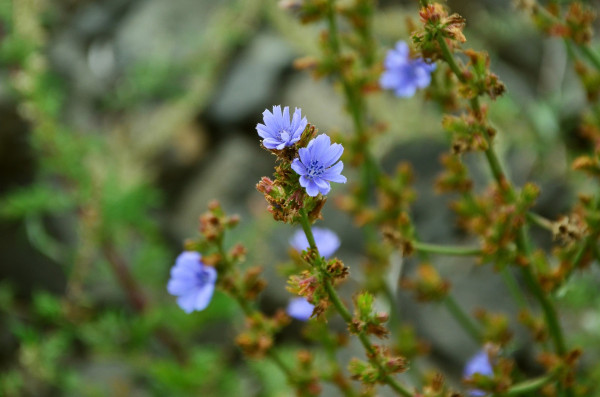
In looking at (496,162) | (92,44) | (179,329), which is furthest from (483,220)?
(92,44)

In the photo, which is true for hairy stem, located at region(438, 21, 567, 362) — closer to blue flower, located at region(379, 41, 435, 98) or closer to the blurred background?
blue flower, located at region(379, 41, 435, 98)

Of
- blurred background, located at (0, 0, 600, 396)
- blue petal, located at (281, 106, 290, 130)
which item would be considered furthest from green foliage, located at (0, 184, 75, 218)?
blue petal, located at (281, 106, 290, 130)

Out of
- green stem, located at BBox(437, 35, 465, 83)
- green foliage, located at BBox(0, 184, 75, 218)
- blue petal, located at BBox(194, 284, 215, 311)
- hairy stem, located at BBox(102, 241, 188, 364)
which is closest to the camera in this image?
green stem, located at BBox(437, 35, 465, 83)

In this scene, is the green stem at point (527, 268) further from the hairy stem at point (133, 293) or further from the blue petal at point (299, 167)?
the hairy stem at point (133, 293)

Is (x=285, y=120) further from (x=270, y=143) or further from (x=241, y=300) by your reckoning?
(x=241, y=300)

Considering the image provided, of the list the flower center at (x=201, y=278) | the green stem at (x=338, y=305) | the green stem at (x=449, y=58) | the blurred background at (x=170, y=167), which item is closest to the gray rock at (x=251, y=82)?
the blurred background at (x=170, y=167)

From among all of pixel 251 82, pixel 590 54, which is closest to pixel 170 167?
pixel 251 82
